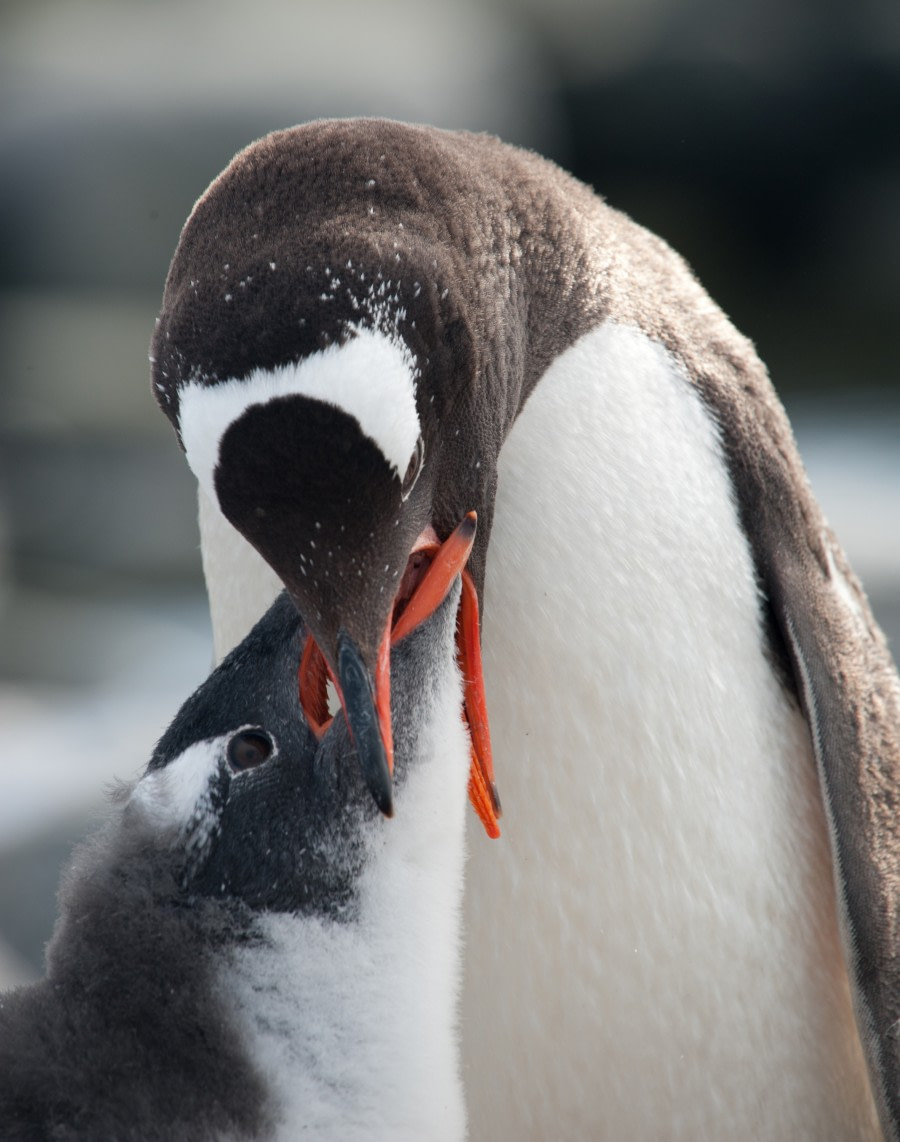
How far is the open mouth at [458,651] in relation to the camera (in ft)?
4.33

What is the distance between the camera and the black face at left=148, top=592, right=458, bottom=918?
50.1 inches

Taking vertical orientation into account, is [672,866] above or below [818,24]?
below

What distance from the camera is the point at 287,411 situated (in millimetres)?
1192

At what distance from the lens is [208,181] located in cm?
531

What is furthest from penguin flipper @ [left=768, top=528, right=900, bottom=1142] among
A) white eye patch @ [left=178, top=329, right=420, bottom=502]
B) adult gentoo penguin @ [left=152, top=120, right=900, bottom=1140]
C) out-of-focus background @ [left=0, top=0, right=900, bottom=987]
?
out-of-focus background @ [left=0, top=0, right=900, bottom=987]

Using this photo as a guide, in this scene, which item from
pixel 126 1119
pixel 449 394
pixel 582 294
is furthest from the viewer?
pixel 582 294

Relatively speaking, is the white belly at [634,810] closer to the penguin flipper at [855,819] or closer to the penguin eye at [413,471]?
the penguin flipper at [855,819]

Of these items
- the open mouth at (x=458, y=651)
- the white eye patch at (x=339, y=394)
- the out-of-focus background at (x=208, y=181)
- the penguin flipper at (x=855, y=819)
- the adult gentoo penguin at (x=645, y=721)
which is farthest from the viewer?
the out-of-focus background at (x=208, y=181)

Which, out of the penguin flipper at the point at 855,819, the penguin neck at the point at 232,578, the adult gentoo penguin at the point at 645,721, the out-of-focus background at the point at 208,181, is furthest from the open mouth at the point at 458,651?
the out-of-focus background at the point at 208,181

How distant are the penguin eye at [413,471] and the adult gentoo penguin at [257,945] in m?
0.16

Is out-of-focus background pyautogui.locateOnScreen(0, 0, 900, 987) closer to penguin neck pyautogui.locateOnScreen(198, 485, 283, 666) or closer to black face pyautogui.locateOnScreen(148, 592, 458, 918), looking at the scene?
penguin neck pyautogui.locateOnScreen(198, 485, 283, 666)

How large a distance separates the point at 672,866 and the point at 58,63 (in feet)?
16.0

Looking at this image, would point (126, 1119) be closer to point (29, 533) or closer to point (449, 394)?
point (449, 394)

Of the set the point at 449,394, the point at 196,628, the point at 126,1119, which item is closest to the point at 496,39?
the point at 196,628
